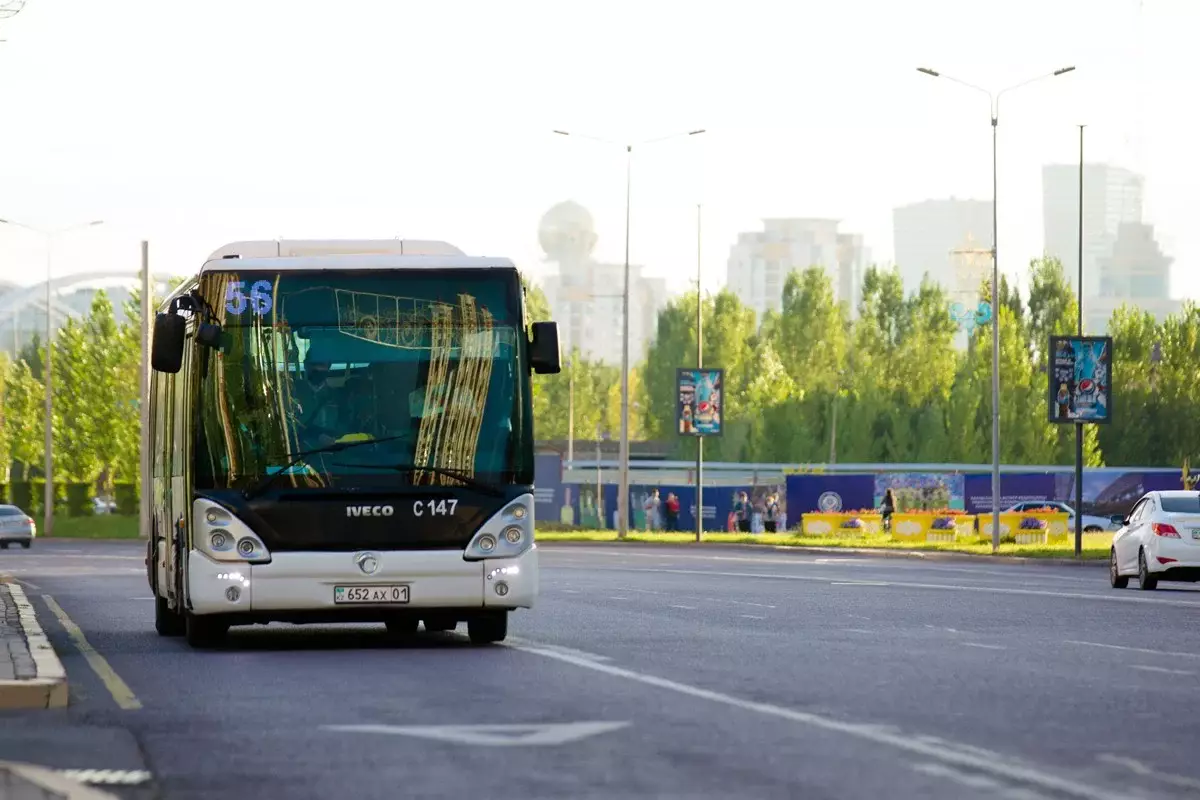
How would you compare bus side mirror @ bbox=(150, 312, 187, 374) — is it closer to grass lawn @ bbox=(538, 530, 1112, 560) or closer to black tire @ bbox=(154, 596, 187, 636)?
black tire @ bbox=(154, 596, 187, 636)

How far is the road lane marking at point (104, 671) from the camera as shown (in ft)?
49.1

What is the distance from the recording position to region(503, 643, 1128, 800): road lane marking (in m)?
10.2

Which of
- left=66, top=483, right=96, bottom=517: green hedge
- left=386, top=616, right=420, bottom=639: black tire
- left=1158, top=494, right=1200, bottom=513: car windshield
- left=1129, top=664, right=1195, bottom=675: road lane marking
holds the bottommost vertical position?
left=66, top=483, right=96, bottom=517: green hedge

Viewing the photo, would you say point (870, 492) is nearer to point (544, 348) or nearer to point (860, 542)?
point (860, 542)

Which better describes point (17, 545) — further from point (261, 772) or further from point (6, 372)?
point (6, 372)

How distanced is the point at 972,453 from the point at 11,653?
9583 cm

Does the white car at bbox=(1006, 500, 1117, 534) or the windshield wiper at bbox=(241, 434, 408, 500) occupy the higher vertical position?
the windshield wiper at bbox=(241, 434, 408, 500)

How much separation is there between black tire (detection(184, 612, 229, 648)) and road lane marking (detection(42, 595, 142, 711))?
771mm

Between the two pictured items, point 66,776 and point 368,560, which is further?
point 368,560

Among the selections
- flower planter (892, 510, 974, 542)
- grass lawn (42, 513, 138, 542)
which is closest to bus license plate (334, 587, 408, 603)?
flower planter (892, 510, 974, 542)

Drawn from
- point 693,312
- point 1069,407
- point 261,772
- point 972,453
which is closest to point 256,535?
point 261,772

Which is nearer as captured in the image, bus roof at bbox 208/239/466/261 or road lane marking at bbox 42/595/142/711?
road lane marking at bbox 42/595/142/711

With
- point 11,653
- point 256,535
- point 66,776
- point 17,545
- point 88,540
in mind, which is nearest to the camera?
point 66,776

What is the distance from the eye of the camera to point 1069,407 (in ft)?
174
